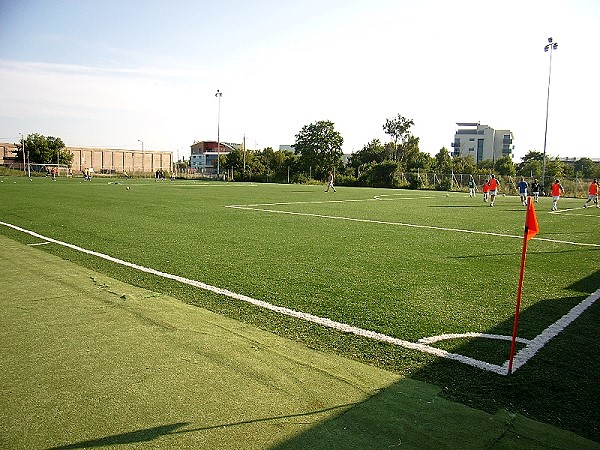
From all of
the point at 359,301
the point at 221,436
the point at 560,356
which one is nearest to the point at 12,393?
the point at 221,436

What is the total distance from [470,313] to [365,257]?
373cm

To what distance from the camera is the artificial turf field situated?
383 cm

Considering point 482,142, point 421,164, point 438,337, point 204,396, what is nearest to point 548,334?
point 438,337

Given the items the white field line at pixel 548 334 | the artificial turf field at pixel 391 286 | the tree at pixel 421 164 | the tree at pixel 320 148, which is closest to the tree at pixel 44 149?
the tree at pixel 320 148

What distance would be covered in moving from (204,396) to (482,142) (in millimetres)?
152100

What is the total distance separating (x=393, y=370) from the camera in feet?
13.7

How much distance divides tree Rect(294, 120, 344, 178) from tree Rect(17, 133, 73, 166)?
4582cm

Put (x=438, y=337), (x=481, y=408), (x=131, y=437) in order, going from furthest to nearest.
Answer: (x=438, y=337) → (x=481, y=408) → (x=131, y=437)

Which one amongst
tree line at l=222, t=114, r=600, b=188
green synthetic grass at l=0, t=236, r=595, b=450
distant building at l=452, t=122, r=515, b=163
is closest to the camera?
green synthetic grass at l=0, t=236, r=595, b=450

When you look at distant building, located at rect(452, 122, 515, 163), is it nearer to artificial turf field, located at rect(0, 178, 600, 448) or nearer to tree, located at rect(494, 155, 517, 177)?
tree, located at rect(494, 155, 517, 177)

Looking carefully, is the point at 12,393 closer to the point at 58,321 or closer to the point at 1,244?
the point at 58,321

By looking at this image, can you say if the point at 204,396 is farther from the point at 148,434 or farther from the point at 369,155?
the point at 369,155

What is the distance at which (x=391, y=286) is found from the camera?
7.12 metres

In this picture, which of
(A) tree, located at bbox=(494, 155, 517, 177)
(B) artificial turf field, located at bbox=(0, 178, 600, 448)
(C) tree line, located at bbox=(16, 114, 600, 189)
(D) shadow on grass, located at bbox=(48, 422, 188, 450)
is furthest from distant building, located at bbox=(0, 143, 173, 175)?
(D) shadow on grass, located at bbox=(48, 422, 188, 450)
